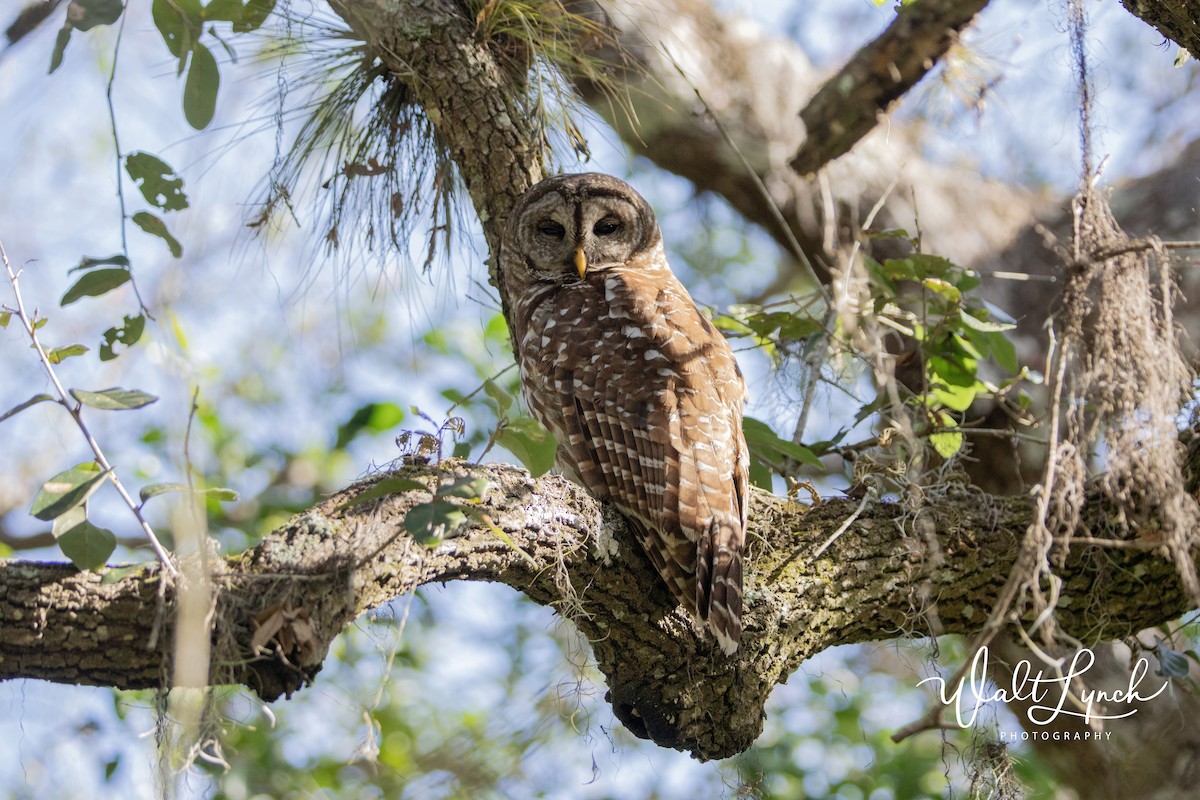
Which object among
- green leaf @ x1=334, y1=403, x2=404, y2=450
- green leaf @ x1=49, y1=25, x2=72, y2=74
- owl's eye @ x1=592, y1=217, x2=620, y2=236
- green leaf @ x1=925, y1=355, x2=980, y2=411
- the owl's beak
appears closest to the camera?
green leaf @ x1=49, y1=25, x2=72, y2=74

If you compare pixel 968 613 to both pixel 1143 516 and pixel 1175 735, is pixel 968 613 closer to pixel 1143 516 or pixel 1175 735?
pixel 1143 516

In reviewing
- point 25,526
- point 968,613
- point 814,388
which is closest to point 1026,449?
point 814,388

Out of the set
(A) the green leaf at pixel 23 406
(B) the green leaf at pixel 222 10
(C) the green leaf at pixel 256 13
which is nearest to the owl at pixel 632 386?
(C) the green leaf at pixel 256 13

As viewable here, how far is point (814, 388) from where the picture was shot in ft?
13.1

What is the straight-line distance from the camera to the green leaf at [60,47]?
5.82 ft

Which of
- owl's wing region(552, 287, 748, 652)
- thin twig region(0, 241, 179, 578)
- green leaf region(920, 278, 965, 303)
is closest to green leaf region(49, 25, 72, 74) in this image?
thin twig region(0, 241, 179, 578)

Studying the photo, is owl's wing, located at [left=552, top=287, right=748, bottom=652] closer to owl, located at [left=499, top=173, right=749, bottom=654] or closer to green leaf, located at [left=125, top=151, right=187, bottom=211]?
owl, located at [left=499, top=173, right=749, bottom=654]

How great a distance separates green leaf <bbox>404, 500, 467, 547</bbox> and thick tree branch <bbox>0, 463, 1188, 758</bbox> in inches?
10.4

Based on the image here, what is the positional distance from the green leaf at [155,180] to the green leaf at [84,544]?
0.89 meters

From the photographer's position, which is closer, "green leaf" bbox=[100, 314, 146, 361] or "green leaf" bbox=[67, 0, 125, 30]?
"green leaf" bbox=[67, 0, 125, 30]

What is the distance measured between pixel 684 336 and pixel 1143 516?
147cm

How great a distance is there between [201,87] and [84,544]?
1.24m

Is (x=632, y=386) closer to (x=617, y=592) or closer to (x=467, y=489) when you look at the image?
(x=617, y=592)

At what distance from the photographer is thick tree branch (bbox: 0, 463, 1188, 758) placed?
1989 millimetres
